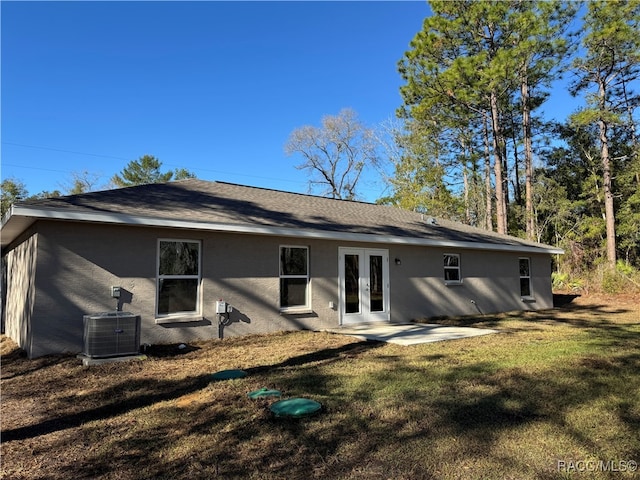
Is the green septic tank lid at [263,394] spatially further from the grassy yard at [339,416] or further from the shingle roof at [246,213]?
the shingle roof at [246,213]

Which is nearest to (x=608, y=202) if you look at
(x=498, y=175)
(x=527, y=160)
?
(x=527, y=160)

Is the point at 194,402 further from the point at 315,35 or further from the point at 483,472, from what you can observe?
the point at 315,35

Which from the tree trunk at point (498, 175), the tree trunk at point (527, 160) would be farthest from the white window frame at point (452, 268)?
the tree trunk at point (527, 160)

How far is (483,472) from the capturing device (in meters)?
2.92

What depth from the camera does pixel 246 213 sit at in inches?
394

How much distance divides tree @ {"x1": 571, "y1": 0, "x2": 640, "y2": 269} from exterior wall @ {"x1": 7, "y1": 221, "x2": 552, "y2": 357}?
15.1 meters

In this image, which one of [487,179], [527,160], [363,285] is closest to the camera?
[363,285]

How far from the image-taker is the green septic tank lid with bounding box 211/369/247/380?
5.61m

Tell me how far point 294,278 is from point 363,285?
207cm

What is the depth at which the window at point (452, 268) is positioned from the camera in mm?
13242

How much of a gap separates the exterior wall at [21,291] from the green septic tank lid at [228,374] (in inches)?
144

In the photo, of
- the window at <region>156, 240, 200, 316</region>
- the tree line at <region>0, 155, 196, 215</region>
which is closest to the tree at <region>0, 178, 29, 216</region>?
the tree line at <region>0, 155, 196, 215</region>

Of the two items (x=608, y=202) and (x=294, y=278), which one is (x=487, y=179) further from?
(x=294, y=278)

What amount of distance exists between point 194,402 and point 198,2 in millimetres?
10759
